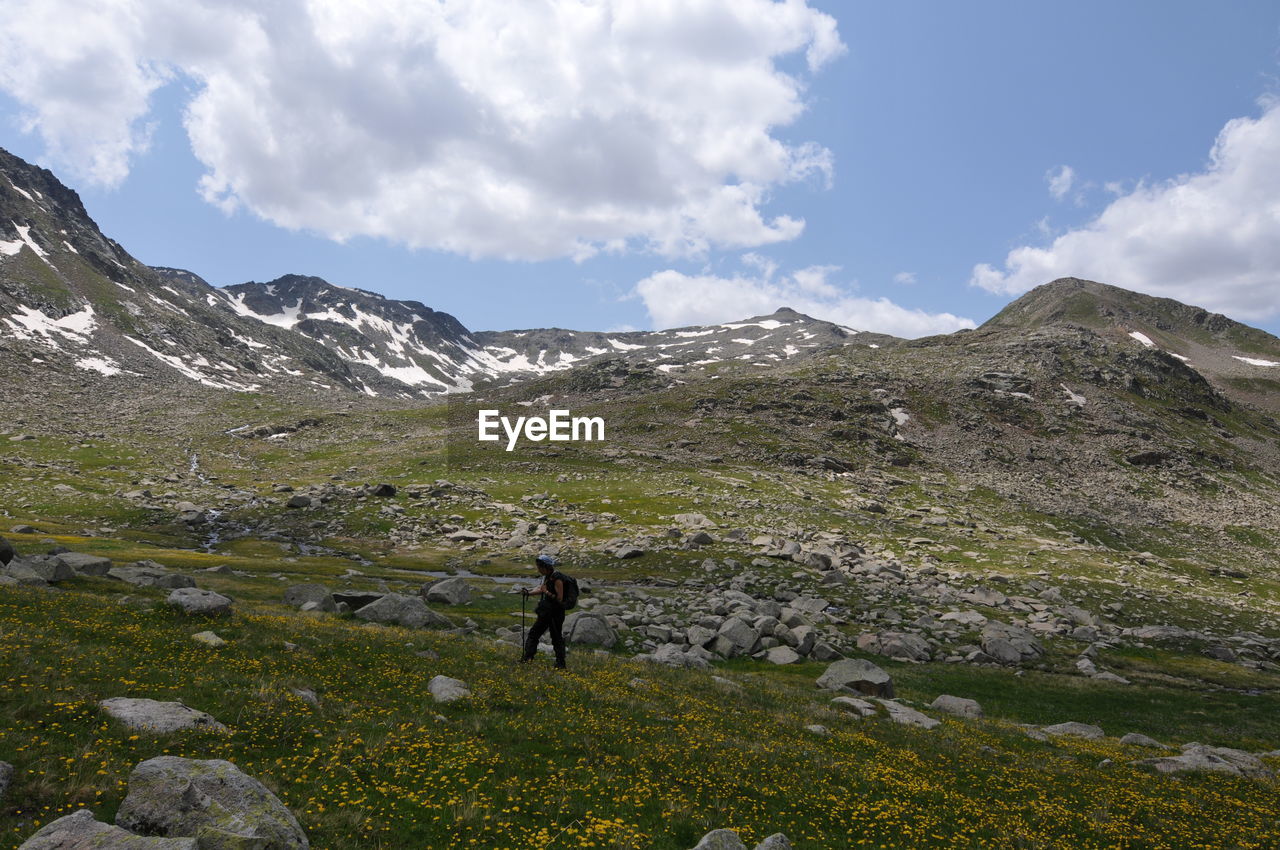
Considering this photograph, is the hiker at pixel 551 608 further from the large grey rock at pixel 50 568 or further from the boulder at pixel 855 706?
the large grey rock at pixel 50 568

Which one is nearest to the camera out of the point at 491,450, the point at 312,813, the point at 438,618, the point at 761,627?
the point at 312,813

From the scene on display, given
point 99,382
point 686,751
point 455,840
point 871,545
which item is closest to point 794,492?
point 871,545

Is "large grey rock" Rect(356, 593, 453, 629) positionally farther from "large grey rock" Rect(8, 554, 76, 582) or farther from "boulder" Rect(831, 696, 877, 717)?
"boulder" Rect(831, 696, 877, 717)

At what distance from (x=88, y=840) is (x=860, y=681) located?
27800mm

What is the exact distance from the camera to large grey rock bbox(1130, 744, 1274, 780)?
65.6ft

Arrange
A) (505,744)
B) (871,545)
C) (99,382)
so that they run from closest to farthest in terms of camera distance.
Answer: (505,744) < (871,545) < (99,382)

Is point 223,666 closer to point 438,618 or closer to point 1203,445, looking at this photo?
point 438,618

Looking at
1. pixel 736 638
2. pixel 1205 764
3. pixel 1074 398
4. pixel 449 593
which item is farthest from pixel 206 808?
pixel 1074 398

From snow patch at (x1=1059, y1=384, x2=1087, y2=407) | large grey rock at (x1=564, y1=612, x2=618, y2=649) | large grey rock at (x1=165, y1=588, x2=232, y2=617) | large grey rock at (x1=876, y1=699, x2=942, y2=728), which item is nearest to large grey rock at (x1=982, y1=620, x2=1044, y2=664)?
large grey rock at (x1=876, y1=699, x2=942, y2=728)

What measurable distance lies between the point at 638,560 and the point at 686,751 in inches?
1752

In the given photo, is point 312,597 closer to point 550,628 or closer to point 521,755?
point 550,628

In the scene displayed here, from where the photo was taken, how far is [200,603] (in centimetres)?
2120

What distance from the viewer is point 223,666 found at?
52.7ft

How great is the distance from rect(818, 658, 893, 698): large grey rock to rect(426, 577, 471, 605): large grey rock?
80.1 ft
